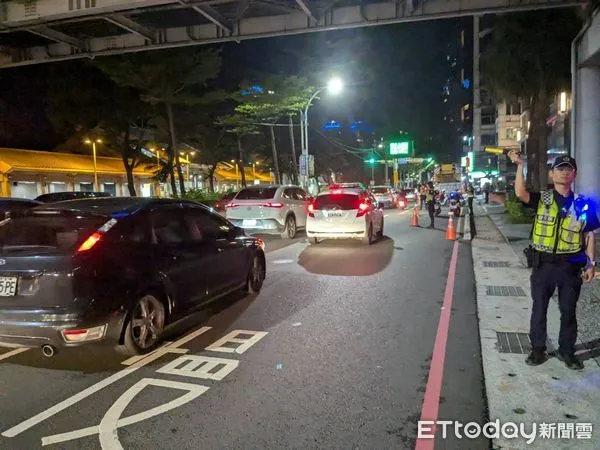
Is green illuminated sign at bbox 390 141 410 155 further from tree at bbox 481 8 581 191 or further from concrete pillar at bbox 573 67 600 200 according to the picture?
concrete pillar at bbox 573 67 600 200

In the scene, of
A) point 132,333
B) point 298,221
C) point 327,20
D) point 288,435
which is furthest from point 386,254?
point 288,435

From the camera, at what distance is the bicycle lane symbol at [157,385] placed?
3.61 metres

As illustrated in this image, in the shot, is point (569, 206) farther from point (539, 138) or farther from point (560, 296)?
point (539, 138)

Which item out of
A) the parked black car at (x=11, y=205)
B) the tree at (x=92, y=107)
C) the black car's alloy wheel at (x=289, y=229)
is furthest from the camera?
the tree at (x=92, y=107)

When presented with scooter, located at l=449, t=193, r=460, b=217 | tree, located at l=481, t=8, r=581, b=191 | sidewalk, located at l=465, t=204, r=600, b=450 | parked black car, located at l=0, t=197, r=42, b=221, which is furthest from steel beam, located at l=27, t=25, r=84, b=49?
scooter, located at l=449, t=193, r=460, b=217

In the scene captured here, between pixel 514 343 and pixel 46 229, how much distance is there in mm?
5037

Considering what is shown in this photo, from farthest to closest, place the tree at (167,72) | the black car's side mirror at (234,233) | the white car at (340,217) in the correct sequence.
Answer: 1. the tree at (167,72)
2. the white car at (340,217)
3. the black car's side mirror at (234,233)

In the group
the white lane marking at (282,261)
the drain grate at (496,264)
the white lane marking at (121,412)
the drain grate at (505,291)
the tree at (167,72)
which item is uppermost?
the tree at (167,72)

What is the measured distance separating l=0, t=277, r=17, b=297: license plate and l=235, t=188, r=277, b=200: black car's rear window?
1058 cm

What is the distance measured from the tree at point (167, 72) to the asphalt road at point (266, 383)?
24.3 m

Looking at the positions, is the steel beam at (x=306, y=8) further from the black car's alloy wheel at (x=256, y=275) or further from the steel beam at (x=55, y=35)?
the black car's alloy wheel at (x=256, y=275)

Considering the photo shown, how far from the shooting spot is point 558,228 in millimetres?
4379

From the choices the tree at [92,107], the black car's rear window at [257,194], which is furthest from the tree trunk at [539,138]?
the tree at [92,107]

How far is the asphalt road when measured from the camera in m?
3.59
